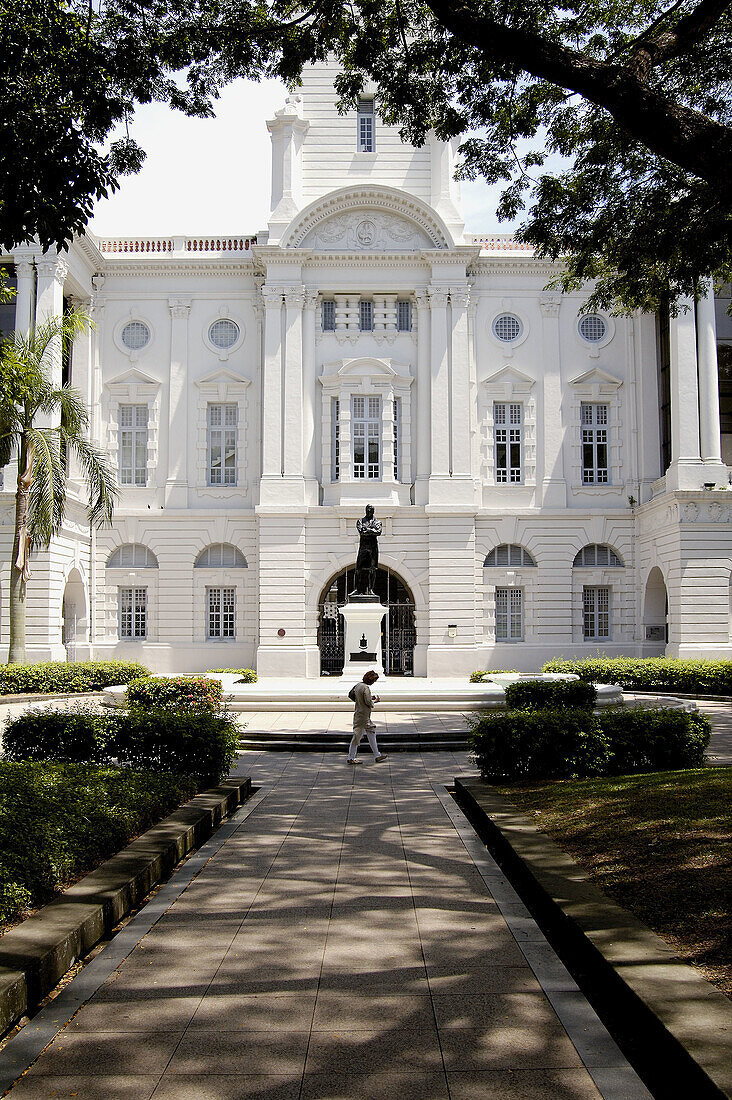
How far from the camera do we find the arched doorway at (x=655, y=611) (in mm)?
33094

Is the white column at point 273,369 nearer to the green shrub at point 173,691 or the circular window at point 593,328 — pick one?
the circular window at point 593,328

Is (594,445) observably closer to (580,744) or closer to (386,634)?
(386,634)

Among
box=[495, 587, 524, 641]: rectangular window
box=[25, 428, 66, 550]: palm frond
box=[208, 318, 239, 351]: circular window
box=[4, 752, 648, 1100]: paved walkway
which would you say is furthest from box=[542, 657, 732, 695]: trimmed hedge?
box=[4, 752, 648, 1100]: paved walkway

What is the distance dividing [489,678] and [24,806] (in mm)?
19769

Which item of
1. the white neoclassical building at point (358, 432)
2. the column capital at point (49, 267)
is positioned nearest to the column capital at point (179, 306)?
the white neoclassical building at point (358, 432)

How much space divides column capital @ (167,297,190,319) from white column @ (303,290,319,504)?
4377mm

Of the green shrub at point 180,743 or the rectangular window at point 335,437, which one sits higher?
the rectangular window at point 335,437

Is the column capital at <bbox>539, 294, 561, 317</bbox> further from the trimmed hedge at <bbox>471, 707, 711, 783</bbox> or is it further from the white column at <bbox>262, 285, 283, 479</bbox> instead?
the trimmed hedge at <bbox>471, 707, 711, 783</bbox>

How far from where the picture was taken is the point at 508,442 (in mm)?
33875

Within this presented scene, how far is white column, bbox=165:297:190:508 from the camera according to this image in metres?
33.4

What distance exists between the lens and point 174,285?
112ft

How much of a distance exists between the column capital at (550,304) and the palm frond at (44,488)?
17.8m

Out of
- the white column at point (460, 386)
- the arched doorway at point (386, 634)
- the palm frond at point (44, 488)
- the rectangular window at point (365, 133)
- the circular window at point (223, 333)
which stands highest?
the rectangular window at point (365, 133)

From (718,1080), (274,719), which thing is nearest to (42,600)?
(274,719)
